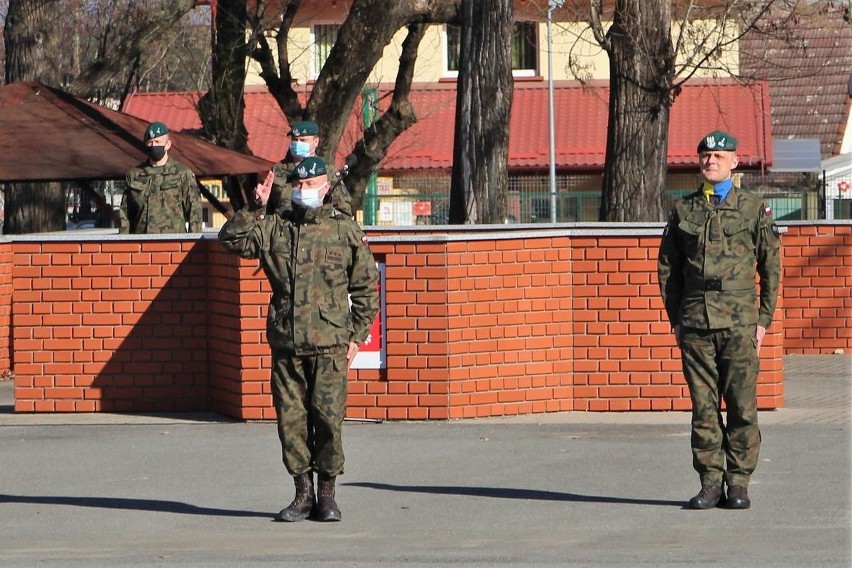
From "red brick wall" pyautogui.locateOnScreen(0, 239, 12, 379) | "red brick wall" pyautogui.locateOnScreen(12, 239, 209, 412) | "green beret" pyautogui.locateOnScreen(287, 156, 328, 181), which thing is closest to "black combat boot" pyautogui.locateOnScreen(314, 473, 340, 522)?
"green beret" pyautogui.locateOnScreen(287, 156, 328, 181)

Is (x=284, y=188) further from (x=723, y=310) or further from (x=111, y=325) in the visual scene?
(x=723, y=310)

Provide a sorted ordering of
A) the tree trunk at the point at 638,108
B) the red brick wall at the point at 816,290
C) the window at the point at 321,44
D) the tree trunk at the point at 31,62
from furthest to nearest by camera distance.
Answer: the window at the point at 321,44
the tree trunk at the point at 31,62
the tree trunk at the point at 638,108
the red brick wall at the point at 816,290

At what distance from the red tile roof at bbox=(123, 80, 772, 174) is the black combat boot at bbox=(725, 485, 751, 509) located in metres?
30.7

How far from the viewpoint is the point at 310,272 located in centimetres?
756

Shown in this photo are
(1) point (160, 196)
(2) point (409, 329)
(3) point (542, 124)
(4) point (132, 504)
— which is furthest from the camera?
(3) point (542, 124)

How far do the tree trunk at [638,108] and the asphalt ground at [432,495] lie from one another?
4.44 meters

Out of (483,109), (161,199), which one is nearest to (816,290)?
(483,109)

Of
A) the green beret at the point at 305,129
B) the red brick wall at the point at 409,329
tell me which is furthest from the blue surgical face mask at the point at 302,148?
the red brick wall at the point at 409,329

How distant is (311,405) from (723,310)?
1990 mm

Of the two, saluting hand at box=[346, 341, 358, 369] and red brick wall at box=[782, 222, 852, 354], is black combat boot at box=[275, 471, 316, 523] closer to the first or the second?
saluting hand at box=[346, 341, 358, 369]

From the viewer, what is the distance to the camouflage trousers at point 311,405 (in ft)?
25.0

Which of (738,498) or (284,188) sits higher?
(284,188)

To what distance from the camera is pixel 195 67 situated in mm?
31766

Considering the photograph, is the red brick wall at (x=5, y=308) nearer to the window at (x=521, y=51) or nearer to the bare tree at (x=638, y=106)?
the bare tree at (x=638, y=106)
